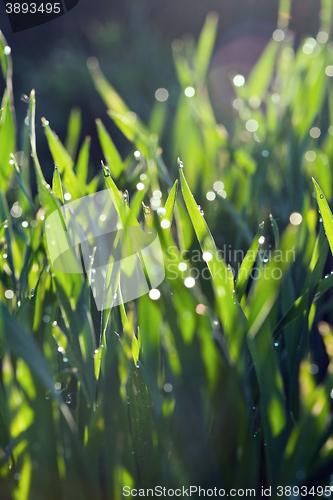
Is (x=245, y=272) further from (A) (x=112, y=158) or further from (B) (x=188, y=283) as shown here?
(A) (x=112, y=158)

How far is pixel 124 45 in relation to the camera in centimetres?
275

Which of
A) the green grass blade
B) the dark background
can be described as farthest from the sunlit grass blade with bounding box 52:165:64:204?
the dark background

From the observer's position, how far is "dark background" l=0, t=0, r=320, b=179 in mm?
2205

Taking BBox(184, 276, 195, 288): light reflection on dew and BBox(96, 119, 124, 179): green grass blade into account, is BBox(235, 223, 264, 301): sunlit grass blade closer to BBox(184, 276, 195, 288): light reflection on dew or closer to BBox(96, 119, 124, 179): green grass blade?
BBox(184, 276, 195, 288): light reflection on dew

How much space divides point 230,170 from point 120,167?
0.16m

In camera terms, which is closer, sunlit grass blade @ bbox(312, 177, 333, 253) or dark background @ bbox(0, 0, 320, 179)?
sunlit grass blade @ bbox(312, 177, 333, 253)

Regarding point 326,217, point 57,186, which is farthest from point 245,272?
point 57,186

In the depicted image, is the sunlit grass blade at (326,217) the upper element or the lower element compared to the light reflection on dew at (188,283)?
upper

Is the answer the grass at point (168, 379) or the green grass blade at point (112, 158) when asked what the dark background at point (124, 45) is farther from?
the grass at point (168, 379)

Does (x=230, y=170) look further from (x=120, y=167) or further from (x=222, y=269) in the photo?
(x=222, y=269)

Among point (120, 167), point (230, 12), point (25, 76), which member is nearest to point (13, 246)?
point (120, 167)

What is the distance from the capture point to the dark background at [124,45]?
86.8 inches

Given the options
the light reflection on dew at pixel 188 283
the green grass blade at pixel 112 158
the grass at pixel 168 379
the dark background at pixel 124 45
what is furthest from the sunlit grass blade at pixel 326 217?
the dark background at pixel 124 45

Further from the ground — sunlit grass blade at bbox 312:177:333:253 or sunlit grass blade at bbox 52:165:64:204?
sunlit grass blade at bbox 52:165:64:204
